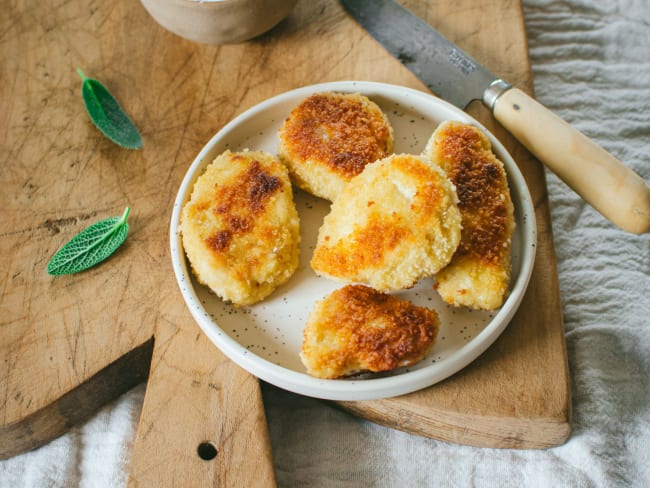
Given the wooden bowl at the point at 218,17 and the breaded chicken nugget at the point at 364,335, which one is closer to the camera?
the breaded chicken nugget at the point at 364,335

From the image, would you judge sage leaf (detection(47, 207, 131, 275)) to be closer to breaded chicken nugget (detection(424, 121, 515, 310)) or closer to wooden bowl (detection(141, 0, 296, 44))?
wooden bowl (detection(141, 0, 296, 44))

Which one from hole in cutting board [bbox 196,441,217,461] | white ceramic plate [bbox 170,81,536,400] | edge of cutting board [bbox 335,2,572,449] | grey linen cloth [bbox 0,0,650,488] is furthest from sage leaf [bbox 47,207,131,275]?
edge of cutting board [bbox 335,2,572,449]

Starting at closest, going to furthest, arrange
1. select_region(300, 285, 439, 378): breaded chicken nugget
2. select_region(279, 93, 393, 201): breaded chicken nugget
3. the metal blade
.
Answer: select_region(300, 285, 439, 378): breaded chicken nugget → select_region(279, 93, 393, 201): breaded chicken nugget → the metal blade

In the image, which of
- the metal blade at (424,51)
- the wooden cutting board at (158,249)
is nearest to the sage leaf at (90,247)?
the wooden cutting board at (158,249)

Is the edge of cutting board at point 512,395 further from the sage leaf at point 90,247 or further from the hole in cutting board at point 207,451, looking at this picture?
the sage leaf at point 90,247

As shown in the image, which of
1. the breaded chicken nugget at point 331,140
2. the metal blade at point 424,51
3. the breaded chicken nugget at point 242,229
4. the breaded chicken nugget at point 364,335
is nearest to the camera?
the breaded chicken nugget at point 364,335
